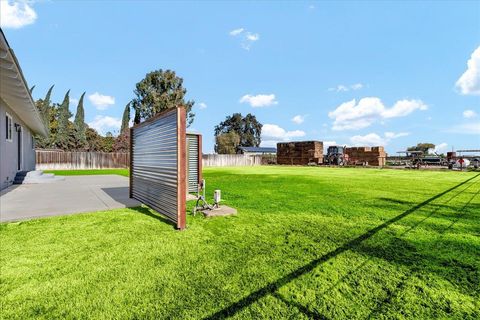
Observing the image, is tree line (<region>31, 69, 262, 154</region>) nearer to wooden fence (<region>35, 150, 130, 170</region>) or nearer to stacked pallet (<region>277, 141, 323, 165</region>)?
wooden fence (<region>35, 150, 130, 170</region>)

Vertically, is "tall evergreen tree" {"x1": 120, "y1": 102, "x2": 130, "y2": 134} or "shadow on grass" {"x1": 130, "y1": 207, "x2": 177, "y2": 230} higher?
"tall evergreen tree" {"x1": 120, "y1": 102, "x2": 130, "y2": 134}

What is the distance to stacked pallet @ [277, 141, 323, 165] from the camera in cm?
3042

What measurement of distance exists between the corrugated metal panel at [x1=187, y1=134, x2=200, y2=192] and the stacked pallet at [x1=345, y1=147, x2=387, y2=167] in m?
24.6

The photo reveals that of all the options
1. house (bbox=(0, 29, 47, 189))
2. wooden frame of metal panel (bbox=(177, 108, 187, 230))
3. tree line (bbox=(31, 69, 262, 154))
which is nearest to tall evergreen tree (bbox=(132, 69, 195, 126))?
tree line (bbox=(31, 69, 262, 154))

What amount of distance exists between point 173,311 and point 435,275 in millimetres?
2540

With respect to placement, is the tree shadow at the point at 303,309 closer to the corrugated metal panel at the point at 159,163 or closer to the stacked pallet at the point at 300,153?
the corrugated metal panel at the point at 159,163

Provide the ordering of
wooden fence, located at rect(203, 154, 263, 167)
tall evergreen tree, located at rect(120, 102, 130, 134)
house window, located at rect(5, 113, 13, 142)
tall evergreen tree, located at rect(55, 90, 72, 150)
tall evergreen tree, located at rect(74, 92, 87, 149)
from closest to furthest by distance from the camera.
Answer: house window, located at rect(5, 113, 13, 142) → wooden fence, located at rect(203, 154, 263, 167) → tall evergreen tree, located at rect(55, 90, 72, 150) → tall evergreen tree, located at rect(74, 92, 87, 149) → tall evergreen tree, located at rect(120, 102, 130, 134)

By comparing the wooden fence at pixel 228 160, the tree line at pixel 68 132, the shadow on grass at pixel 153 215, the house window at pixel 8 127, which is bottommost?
the shadow on grass at pixel 153 215

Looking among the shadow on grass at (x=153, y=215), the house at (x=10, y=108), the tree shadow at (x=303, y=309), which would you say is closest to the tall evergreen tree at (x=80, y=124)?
the house at (x=10, y=108)

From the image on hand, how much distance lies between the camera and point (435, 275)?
94.7 inches

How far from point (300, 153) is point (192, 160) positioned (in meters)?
26.4

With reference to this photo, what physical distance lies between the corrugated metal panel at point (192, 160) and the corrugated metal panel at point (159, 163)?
1.50 meters

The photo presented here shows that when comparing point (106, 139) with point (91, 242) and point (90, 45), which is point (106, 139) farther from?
point (91, 242)

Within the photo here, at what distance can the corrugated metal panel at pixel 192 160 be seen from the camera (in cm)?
758
